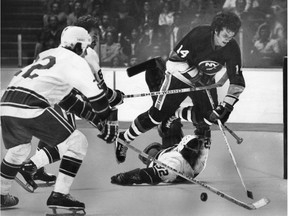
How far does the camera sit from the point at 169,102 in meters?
4.91

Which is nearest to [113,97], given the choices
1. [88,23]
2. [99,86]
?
[99,86]

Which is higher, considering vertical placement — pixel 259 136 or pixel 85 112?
pixel 85 112

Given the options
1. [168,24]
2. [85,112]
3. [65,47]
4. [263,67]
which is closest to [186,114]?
[85,112]

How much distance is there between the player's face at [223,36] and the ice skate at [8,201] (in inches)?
49.7

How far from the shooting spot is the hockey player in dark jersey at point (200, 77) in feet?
15.6

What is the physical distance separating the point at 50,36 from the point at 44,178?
4.09 meters

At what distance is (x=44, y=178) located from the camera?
4805 millimetres

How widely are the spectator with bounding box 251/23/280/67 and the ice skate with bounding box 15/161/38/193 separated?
3717 millimetres

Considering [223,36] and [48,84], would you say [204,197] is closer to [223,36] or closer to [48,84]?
[223,36]

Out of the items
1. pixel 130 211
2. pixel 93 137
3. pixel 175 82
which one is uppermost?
pixel 175 82

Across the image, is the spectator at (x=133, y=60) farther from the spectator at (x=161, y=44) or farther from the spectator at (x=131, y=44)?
the spectator at (x=161, y=44)

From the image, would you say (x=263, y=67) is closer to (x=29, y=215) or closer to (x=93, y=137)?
(x=93, y=137)

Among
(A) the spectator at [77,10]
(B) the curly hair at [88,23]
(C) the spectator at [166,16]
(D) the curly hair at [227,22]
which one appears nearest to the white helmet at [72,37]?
(B) the curly hair at [88,23]

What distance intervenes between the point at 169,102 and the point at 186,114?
8.9 inches
